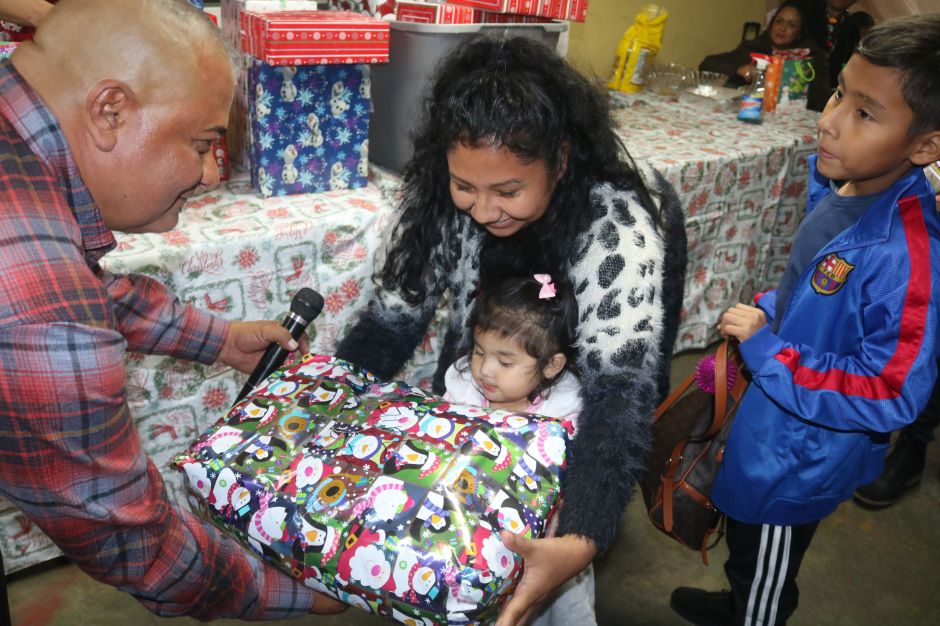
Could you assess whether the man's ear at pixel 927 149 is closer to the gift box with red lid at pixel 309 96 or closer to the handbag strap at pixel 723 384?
the handbag strap at pixel 723 384

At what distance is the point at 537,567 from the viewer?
957mm

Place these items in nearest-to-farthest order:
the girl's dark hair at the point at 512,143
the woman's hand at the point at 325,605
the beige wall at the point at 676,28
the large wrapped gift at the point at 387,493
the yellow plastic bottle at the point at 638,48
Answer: the large wrapped gift at the point at 387,493, the woman's hand at the point at 325,605, the girl's dark hair at the point at 512,143, the yellow plastic bottle at the point at 638,48, the beige wall at the point at 676,28

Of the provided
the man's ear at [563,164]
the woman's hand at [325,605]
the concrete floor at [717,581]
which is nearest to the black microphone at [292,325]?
the woman's hand at [325,605]

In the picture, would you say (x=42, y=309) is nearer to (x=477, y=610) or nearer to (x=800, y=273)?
(x=477, y=610)

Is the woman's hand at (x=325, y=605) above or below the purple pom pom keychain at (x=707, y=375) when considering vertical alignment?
below

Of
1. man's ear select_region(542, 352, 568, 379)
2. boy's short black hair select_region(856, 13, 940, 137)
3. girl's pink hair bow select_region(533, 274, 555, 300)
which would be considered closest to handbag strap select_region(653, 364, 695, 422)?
man's ear select_region(542, 352, 568, 379)

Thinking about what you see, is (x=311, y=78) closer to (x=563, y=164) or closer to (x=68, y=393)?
(x=563, y=164)

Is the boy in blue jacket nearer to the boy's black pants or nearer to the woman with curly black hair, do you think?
the boy's black pants

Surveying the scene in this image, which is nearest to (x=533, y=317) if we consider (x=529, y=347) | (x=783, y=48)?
(x=529, y=347)

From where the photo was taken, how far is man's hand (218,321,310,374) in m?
1.31

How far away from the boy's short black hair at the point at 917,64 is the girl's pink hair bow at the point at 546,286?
65 centimetres

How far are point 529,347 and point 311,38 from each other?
0.88 metres

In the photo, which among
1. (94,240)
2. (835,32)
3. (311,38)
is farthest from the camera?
(835,32)

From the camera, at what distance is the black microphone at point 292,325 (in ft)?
3.95
